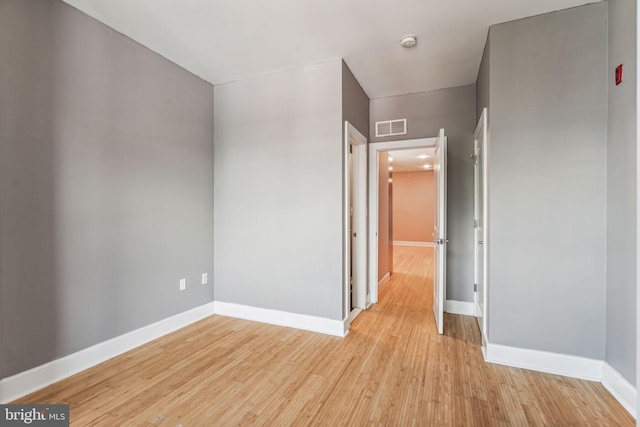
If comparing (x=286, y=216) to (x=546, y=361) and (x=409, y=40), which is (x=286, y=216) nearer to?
(x=409, y=40)

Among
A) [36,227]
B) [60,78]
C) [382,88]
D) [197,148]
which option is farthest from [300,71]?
[36,227]

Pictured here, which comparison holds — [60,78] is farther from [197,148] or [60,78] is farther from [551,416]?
[551,416]

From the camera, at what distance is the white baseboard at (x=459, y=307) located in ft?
11.8

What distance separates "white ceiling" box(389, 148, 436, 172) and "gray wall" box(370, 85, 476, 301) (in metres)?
2.47

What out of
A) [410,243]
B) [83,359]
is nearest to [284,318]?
[83,359]

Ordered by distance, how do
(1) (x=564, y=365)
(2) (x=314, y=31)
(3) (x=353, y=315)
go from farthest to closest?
(3) (x=353, y=315) → (2) (x=314, y=31) → (1) (x=564, y=365)

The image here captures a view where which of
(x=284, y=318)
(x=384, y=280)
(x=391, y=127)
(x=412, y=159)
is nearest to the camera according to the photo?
(x=284, y=318)

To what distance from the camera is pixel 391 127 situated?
3.91 metres

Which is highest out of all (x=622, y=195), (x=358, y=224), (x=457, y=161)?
(x=457, y=161)

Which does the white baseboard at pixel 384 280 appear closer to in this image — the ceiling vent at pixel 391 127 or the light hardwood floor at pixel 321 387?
the light hardwood floor at pixel 321 387

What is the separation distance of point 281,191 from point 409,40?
1905mm

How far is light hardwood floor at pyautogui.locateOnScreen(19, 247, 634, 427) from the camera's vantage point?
5.85 feet

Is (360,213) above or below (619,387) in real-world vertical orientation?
above

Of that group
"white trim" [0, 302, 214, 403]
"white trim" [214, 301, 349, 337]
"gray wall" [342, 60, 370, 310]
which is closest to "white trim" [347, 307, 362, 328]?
"white trim" [214, 301, 349, 337]
